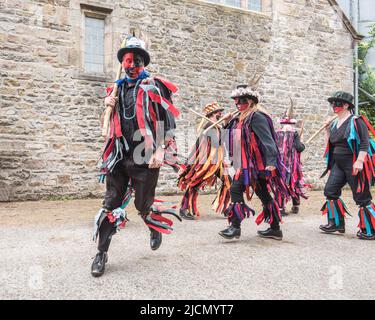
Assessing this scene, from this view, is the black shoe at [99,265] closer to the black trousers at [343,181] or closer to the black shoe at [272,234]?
the black shoe at [272,234]

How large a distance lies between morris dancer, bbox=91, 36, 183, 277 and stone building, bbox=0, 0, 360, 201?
222 inches

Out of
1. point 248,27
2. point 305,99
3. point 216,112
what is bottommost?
point 216,112

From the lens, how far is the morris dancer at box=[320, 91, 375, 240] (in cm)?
498

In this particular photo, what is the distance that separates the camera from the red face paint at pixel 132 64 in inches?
139

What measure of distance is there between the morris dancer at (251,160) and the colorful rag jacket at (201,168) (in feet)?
5.05

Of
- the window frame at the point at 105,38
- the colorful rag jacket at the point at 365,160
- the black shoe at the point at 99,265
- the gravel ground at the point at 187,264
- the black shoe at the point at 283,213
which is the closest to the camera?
the gravel ground at the point at 187,264

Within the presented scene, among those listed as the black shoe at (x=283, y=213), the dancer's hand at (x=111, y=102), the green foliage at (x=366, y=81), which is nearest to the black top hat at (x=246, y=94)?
the dancer's hand at (x=111, y=102)

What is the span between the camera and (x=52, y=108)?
28.8 ft

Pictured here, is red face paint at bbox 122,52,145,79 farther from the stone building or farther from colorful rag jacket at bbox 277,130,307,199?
the stone building

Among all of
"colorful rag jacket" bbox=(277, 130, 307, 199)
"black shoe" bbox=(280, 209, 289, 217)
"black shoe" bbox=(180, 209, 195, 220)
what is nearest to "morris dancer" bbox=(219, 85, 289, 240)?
"black shoe" bbox=(180, 209, 195, 220)

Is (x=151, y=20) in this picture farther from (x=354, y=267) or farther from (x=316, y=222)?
(x=354, y=267)

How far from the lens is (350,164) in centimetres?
513
